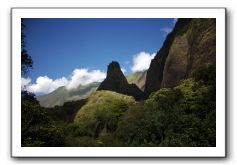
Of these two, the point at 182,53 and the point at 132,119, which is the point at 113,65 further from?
the point at 182,53

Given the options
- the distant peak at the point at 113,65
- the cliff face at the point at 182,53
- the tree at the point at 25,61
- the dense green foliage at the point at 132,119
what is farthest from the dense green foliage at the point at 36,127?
the cliff face at the point at 182,53

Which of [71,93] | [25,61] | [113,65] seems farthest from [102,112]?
[25,61]

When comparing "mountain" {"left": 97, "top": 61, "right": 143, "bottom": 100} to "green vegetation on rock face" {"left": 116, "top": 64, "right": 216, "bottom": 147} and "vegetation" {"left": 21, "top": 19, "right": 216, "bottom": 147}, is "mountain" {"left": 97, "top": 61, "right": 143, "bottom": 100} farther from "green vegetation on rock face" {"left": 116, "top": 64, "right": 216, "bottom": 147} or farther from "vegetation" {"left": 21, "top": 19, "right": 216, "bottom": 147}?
"green vegetation on rock face" {"left": 116, "top": 64, "right": 216, "bottom": 147}

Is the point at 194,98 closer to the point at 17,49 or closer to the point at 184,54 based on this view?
the point at 184,54

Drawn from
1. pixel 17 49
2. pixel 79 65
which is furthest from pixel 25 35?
pixel 79 65

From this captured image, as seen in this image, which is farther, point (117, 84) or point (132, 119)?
point (117, 84)

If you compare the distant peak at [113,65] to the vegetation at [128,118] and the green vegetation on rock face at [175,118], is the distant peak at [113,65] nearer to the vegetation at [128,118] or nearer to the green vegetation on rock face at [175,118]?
the vegetation at [128,118]

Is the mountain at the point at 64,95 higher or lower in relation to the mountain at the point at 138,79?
lower
